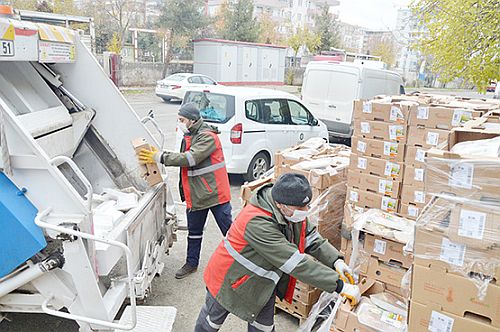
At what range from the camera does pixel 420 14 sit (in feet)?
25.2

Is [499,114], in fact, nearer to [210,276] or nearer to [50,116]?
[210,276]

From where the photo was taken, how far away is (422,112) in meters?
3.62

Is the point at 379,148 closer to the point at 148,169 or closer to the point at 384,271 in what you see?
the point at 384,271

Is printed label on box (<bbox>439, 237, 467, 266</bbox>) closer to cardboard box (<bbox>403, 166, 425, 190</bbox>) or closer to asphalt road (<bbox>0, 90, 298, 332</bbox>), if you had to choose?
cardboard box (<bbox>403, 166, 425, 190</bbox>)

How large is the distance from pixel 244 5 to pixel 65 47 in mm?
28084

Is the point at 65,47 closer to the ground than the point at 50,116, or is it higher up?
higher up

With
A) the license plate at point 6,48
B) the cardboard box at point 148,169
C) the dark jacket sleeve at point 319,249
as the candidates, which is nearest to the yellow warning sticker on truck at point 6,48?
the license plate at point 6,48

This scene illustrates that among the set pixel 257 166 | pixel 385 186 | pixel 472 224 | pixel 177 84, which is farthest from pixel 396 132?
pixel 177 84

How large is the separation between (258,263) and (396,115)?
2.05 m

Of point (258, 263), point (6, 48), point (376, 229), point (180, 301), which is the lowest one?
point (180, 301)

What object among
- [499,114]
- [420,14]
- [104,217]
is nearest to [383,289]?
[499,114]

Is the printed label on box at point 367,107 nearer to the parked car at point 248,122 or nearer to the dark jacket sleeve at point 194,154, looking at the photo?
the dark jacket sleeve at point 194,154

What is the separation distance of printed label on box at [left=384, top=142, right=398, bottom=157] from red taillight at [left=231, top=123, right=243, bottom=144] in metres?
3.27

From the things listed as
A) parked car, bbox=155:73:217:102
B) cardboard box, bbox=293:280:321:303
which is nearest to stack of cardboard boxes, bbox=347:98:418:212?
cardboard box, bbox=293:280:321:303
